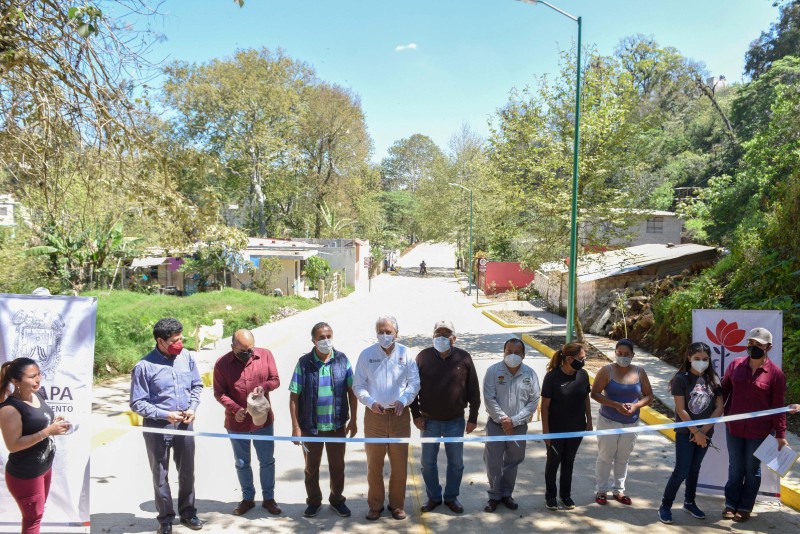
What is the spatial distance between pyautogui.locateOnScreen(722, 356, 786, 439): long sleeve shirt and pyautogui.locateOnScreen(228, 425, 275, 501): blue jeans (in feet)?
12.8

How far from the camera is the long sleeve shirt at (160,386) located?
4352 millimetres

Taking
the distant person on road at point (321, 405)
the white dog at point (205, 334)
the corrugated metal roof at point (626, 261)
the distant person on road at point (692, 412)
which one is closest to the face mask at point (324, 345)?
the distant person on road at point (321, 405)

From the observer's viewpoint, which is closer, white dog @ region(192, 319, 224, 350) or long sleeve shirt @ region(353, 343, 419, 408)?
long sleeve shirt @ region(353, 343, 419, 408)

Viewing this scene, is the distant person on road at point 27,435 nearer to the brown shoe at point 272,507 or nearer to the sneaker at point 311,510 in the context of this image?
the brown shoe at point 272,507

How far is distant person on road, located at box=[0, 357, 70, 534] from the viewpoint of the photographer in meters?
3.70

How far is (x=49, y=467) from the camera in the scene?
3.97 meters

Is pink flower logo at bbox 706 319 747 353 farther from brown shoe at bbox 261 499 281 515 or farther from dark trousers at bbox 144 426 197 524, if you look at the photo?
dark trousers at bbox 144 426 197 524

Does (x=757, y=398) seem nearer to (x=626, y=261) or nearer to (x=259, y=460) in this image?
(x=259, y=460)

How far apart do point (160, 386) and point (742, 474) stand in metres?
4.84

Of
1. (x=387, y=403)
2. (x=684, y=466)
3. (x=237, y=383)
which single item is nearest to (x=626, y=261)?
(x=684, y=466)

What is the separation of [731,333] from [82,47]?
28.6 ft

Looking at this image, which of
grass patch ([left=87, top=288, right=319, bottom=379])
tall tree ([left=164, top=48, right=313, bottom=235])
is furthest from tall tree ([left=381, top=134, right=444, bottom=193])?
grass patch ([left=87, top=288, right=319, bottom=379])

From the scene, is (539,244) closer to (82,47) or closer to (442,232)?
(82,47)

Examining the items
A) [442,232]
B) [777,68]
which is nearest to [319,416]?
[777,68]
